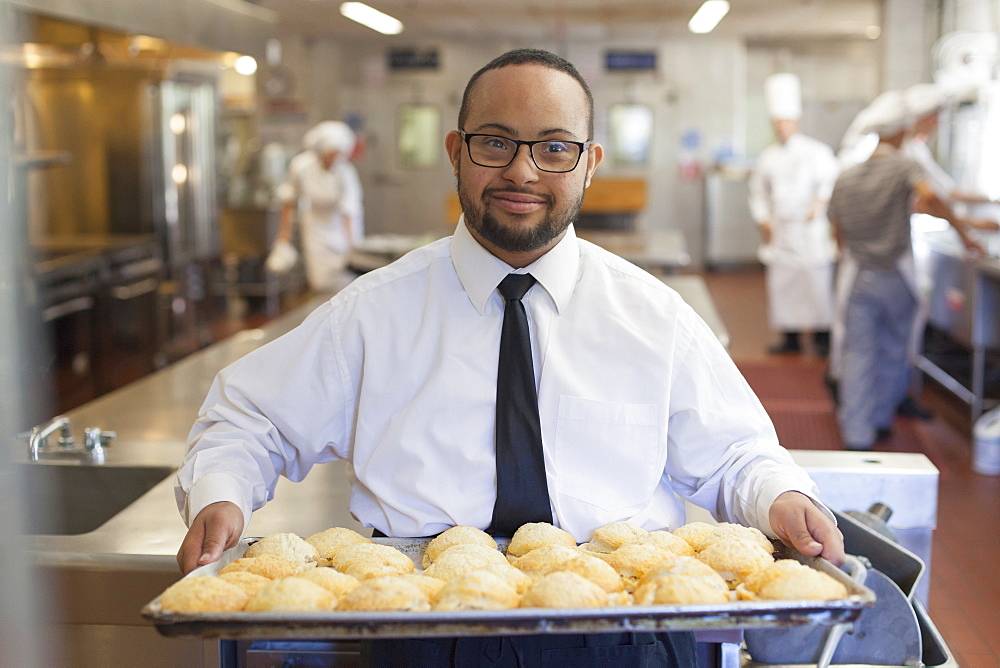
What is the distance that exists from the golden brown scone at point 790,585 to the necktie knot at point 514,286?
0.60 meters

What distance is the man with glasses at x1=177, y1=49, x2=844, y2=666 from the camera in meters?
1.46

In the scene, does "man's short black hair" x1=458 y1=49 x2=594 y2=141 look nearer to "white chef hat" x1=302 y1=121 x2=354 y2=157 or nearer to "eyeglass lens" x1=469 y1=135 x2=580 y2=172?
"eyeglass lens" x1=469 y1=135 x2=580 y2=172

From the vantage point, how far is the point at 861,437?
4723mm

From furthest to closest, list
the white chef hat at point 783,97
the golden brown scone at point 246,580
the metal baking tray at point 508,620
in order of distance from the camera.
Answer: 1. the white chef hat at point 783,97
2. the golden brown scone at point 246,580
3. the metal baking tray at point 508,620

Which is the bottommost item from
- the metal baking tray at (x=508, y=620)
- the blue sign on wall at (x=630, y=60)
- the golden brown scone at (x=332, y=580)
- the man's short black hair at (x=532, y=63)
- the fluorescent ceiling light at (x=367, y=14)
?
the golden brown scone at (x=332, y=580)

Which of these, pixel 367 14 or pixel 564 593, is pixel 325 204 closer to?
pixel 367 14

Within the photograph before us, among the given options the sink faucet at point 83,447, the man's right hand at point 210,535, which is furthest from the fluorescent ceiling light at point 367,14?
the man's right hand at point 210,535

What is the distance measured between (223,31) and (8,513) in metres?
4.50

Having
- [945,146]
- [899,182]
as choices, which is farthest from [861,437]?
[945,146]

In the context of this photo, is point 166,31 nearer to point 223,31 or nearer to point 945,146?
point 223,31

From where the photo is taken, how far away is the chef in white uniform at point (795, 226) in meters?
6.89

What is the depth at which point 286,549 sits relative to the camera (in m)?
1.25

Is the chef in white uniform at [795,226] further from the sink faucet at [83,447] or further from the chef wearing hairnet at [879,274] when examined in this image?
the sink faucet at [83,447]

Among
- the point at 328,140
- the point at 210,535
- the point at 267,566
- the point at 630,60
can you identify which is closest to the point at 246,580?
the point at 267,566
